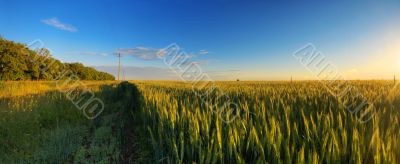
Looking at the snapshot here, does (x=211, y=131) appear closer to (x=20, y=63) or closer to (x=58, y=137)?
(x=58, y=137)

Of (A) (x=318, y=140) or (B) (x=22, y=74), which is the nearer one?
(A) (x=318, y=140)

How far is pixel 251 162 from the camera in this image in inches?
66.6

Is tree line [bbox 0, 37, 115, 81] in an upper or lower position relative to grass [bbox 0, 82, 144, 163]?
upper

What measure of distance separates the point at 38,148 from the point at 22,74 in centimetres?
3483

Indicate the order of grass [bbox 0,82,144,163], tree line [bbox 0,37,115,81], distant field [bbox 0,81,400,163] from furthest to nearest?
tree line [bbox 0,37,115,81] → grass [bbox 0,82,144,163] → distant field [bbox 0,81,400,163]

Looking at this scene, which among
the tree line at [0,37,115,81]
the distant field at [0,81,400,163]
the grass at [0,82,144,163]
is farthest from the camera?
the tree line at [0,37,115,81]

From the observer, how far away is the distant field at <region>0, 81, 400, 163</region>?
1.63 m

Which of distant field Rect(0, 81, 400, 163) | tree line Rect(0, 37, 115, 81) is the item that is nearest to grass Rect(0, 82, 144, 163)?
distant field Rect(0, 81, 400, 163)

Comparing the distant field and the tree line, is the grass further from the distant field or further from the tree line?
the tree line

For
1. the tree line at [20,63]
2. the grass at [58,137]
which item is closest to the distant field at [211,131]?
the grass at [58,137]

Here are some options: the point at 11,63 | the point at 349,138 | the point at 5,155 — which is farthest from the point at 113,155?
the point at 11,63

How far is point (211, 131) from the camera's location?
229 centimetres

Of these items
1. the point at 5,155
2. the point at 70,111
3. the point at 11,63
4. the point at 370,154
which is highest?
the point at 11,63

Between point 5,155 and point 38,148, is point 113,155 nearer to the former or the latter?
point 38,148
